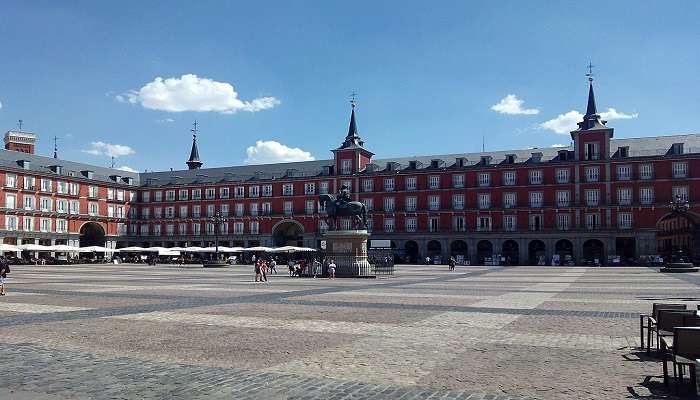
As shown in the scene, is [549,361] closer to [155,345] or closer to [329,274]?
[155,345]

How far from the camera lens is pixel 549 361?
31.5 ft

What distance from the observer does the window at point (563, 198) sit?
72.2 m

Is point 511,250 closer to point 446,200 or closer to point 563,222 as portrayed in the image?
point 563,222

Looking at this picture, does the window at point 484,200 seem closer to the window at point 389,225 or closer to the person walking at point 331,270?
the window at point 389,225

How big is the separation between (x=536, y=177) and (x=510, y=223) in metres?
6.66

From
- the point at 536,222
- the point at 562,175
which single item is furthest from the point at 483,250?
the point at 562,175

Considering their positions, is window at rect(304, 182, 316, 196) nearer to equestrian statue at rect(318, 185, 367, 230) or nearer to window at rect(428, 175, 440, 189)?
window at rect(428, 175, 440, 189)

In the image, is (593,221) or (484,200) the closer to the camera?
(593,221)

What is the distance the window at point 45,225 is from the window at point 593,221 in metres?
71.6

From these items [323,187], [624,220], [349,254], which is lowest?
[349,254]

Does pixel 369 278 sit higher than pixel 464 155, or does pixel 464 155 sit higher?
pixel 464 155

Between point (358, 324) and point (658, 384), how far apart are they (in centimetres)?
712

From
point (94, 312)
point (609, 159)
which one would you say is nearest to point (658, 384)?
point (94, 312)

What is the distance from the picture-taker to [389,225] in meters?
81.7
